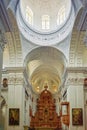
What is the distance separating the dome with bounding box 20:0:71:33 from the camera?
Result: 24625 mm

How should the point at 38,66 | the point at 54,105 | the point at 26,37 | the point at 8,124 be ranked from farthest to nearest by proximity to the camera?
1. the point at 54,105
2. the point at 38,66
3. the point at 26,37
4. the point at 8,124

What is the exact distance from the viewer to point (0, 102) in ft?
76.6

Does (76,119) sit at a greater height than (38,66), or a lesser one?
A: lesser

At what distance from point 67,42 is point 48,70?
1123 cm

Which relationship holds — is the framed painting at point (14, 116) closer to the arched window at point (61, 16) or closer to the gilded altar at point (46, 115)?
the arched window at point (61, 16)

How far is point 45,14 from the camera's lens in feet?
86.1

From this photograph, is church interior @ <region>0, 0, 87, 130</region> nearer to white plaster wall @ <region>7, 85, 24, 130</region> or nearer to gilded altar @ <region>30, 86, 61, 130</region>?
white plaster wall @ <region>7, 85, 24, 130</region>

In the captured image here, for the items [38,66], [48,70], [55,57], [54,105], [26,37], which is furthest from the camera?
[54,105]

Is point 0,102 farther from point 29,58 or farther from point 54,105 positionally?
point 54,105

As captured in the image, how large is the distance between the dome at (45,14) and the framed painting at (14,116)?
6.92 m

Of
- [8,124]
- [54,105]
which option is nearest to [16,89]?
[8,124]

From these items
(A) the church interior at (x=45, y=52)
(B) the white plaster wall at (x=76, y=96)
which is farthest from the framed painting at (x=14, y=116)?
(B) the white plaster wall at (x=76, y=96)

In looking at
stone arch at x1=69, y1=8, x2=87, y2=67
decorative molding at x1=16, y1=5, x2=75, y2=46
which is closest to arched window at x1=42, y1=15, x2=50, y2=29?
decorative molding at x1=16, y1=5, x2=75, y2=46

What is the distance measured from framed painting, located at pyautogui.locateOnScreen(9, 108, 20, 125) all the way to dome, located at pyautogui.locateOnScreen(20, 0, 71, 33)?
22.7 ft
